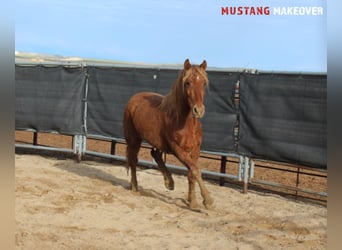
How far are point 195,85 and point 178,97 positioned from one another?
0.47 m

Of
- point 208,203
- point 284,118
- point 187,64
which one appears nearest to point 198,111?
point 187,64

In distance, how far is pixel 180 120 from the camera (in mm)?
4348

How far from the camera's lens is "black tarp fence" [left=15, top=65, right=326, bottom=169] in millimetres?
4543

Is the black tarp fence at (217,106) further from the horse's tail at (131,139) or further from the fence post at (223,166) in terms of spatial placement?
the horse's tail at (131,139)

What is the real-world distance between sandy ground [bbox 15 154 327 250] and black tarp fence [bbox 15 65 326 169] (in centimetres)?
66

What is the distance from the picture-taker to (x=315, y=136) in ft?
14.7

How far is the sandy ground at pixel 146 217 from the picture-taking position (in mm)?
3301

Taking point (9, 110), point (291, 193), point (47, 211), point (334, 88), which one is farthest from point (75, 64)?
point (334, 88)

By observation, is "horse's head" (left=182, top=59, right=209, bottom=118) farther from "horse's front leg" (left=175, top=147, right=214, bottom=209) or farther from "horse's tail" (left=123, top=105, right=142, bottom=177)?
"horse's tail" (left=123, top=105, right=142, bottom=177)

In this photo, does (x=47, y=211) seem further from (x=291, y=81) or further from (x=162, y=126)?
(x=291, y=81)

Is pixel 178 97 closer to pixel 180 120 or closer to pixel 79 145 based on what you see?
pixel 180 120

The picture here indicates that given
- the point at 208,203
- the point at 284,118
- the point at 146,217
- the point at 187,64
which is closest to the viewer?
the point at 187,64

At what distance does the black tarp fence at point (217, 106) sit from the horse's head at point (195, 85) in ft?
4.15

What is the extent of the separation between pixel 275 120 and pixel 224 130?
2.38ft
